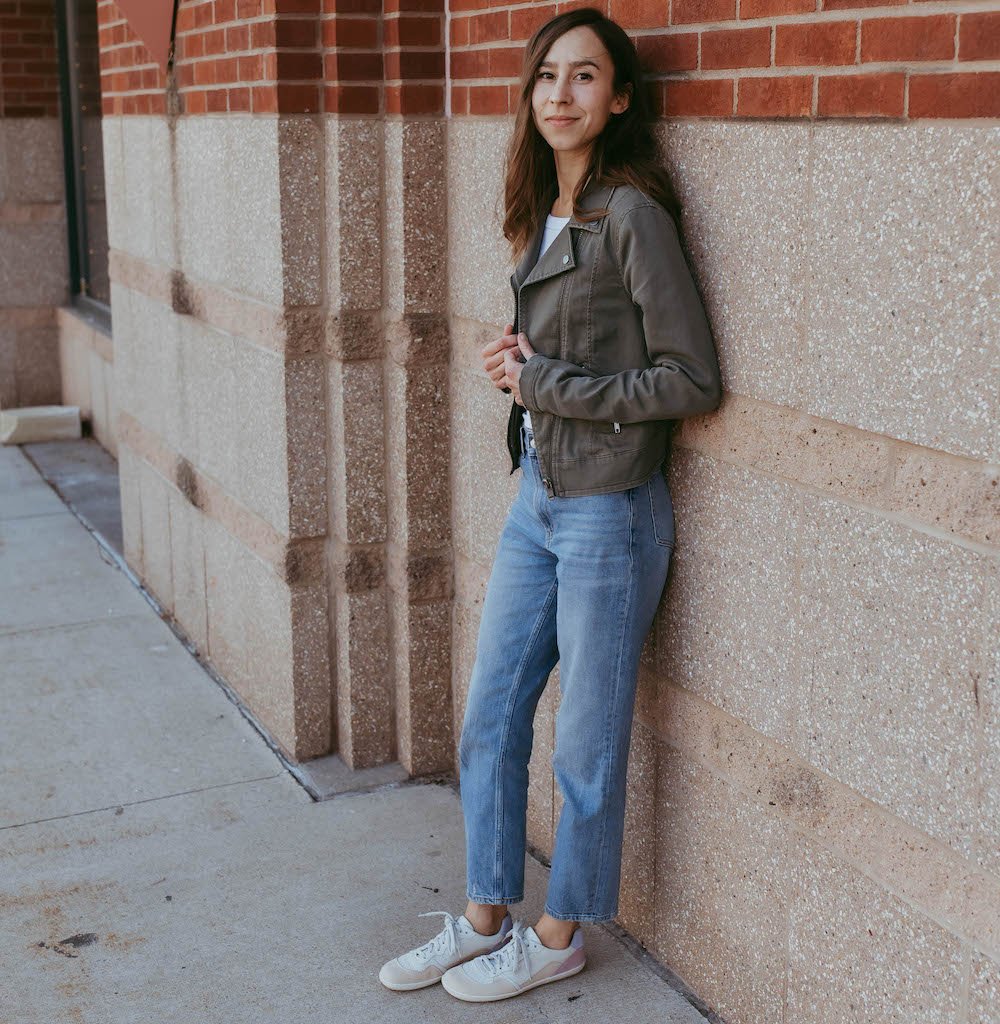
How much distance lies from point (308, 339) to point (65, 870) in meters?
1.64

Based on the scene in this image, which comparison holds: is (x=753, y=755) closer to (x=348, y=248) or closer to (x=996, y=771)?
(x=996, y=771)

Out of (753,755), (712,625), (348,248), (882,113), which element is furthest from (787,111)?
(348,248)

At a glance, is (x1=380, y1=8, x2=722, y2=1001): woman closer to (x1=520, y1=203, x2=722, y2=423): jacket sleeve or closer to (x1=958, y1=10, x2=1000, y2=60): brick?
(x1=520, y1=203, x2=722, y2=423): jacket sleeve

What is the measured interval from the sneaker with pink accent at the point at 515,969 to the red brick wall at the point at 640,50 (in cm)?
184

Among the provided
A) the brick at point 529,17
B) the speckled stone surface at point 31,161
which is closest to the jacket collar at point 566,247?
the brick at point 529,17

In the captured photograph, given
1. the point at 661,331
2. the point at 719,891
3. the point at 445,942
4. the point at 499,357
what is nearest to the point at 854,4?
the point at 661,331

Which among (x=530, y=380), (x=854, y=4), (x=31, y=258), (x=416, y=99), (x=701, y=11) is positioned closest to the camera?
(x=854, y=4)

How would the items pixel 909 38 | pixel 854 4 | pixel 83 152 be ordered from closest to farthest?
pixel 909 38 → pixel 854 4 → pixel 83 152

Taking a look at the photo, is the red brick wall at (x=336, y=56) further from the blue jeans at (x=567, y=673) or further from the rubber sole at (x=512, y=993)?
the rubber sole at (x=512, y=993)

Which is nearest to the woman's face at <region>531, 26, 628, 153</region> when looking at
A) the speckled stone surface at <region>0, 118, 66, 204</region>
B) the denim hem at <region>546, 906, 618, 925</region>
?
the denim hem at <region>546, 906, 618, 925</region>

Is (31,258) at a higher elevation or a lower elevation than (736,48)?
lower

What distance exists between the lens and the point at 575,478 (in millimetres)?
2973

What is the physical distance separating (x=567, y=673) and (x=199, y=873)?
1.35 m

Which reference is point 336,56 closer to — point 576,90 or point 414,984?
point 576,90
